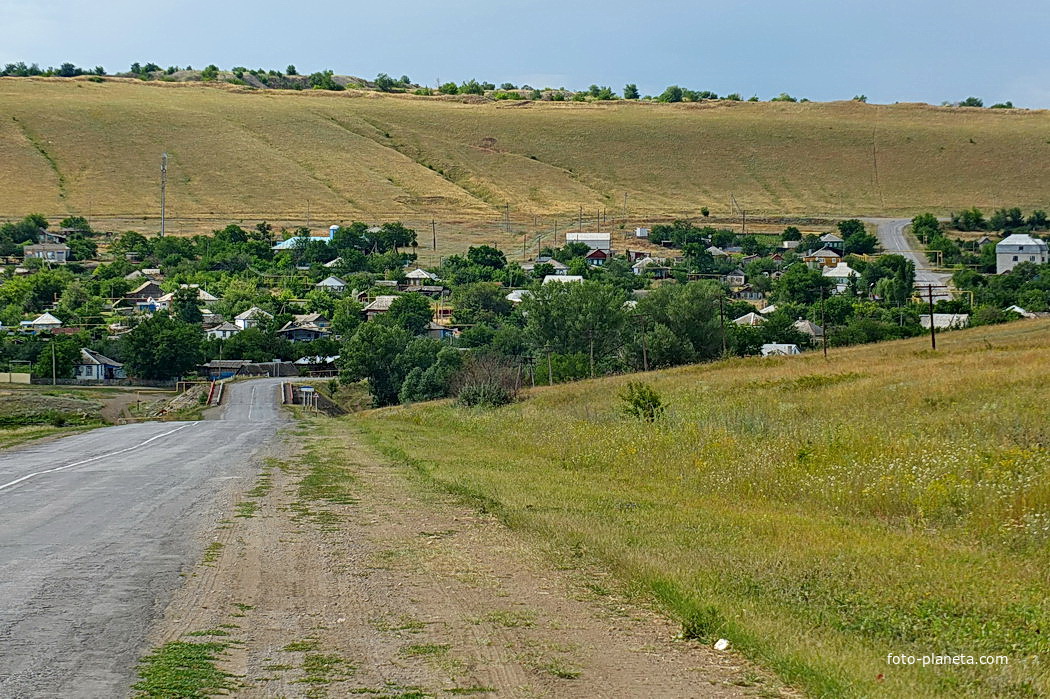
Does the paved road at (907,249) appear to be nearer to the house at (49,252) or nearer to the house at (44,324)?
the house at (44,324)

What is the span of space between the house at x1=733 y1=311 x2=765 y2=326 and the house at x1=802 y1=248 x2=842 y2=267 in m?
32.4

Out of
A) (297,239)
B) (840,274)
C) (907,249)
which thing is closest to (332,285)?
(297,239)

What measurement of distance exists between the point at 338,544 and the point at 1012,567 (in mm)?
6452

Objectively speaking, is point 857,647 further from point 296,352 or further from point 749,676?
point 296,352

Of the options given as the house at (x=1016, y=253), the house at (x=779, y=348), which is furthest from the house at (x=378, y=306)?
the house at (x=1016, y=253)

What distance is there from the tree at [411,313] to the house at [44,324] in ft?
95.5

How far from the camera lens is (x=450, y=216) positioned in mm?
163375

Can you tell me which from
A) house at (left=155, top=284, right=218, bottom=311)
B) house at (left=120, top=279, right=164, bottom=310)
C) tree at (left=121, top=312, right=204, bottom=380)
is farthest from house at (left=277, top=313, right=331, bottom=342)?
house at (left=120, top=279, right=164, bottom=310)

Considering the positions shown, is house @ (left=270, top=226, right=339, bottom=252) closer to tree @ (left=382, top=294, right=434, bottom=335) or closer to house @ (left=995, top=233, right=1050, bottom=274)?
tree @ (left=382, top=294, right=434, bottom=335)

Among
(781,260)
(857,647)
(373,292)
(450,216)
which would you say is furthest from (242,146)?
(857,647)

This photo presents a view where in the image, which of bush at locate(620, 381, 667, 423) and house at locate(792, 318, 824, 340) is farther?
house at locate(792, 318, 824, 340)

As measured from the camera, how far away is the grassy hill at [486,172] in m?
166

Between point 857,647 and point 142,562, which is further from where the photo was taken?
point 142,562

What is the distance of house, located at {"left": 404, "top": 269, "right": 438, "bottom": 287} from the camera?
126 meters
